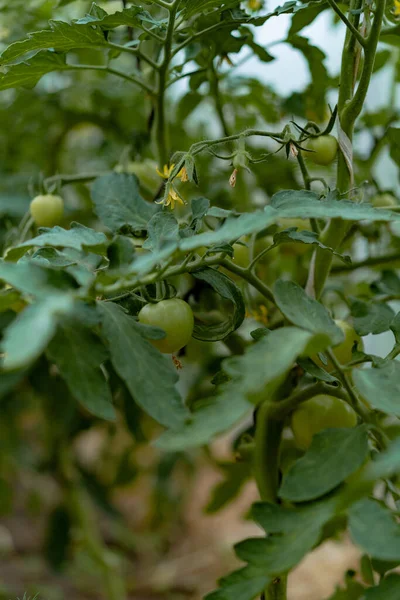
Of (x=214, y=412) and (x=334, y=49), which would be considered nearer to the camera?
(x=214, y=412)

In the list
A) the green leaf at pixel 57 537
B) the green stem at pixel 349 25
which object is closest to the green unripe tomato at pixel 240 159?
the green stem at pixel 349 25

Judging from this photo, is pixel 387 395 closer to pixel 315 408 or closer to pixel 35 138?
pixel 315 408

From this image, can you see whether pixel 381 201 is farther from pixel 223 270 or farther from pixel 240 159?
pixel 240 159

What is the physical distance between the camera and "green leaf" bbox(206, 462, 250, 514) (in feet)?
2.69

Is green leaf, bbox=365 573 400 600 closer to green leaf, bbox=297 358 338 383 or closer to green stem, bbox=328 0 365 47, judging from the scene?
green leaf, bbox=297 358 338 383

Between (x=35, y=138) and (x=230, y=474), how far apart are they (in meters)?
0.60

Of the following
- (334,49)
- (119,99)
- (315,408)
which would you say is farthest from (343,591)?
(334,49)

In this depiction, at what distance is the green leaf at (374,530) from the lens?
0.29 m

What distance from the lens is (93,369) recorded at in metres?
0.34

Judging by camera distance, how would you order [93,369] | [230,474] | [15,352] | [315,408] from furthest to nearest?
[230,474] < [315,408] < [93,369] < [15,352]

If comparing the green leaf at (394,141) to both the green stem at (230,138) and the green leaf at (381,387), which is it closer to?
the green stem at (230,138)

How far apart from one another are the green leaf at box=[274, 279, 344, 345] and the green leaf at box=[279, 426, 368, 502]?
63mm

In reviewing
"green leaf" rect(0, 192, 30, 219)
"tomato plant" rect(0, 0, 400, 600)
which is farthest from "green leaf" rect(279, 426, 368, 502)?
"green leaf" rect(0, 192, 30, 219)

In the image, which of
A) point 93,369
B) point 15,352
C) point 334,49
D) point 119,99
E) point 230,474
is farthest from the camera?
point 334,49
